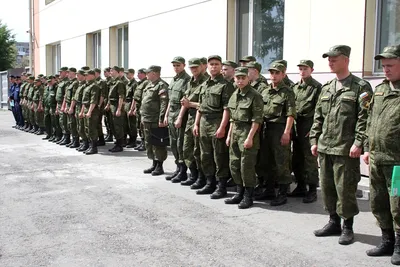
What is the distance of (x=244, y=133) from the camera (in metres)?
6.11

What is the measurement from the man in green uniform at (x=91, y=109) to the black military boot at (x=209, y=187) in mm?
4656

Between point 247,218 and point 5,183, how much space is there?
14.5 feet

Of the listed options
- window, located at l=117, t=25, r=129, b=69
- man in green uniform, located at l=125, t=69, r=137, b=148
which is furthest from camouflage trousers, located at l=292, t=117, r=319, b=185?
window, located at l=117, t=25, r=129, b=69

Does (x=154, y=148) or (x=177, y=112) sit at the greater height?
(x=177, y=112)

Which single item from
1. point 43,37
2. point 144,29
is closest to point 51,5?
point 43,37

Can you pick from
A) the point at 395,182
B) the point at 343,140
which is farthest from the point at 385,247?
the point at 343,140

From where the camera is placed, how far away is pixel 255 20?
10.2m

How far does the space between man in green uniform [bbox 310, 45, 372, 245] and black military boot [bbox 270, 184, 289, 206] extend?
1341 mm

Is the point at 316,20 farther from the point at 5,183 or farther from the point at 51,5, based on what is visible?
the point at 51,5

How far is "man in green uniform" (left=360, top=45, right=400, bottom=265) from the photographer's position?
4133 mm

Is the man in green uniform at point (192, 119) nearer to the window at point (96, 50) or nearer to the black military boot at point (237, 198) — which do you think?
the black military boot at point (237, 198)

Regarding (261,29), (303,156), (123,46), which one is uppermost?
(123,46)

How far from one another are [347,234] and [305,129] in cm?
218

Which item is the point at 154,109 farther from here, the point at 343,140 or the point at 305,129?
the point at 343,140
